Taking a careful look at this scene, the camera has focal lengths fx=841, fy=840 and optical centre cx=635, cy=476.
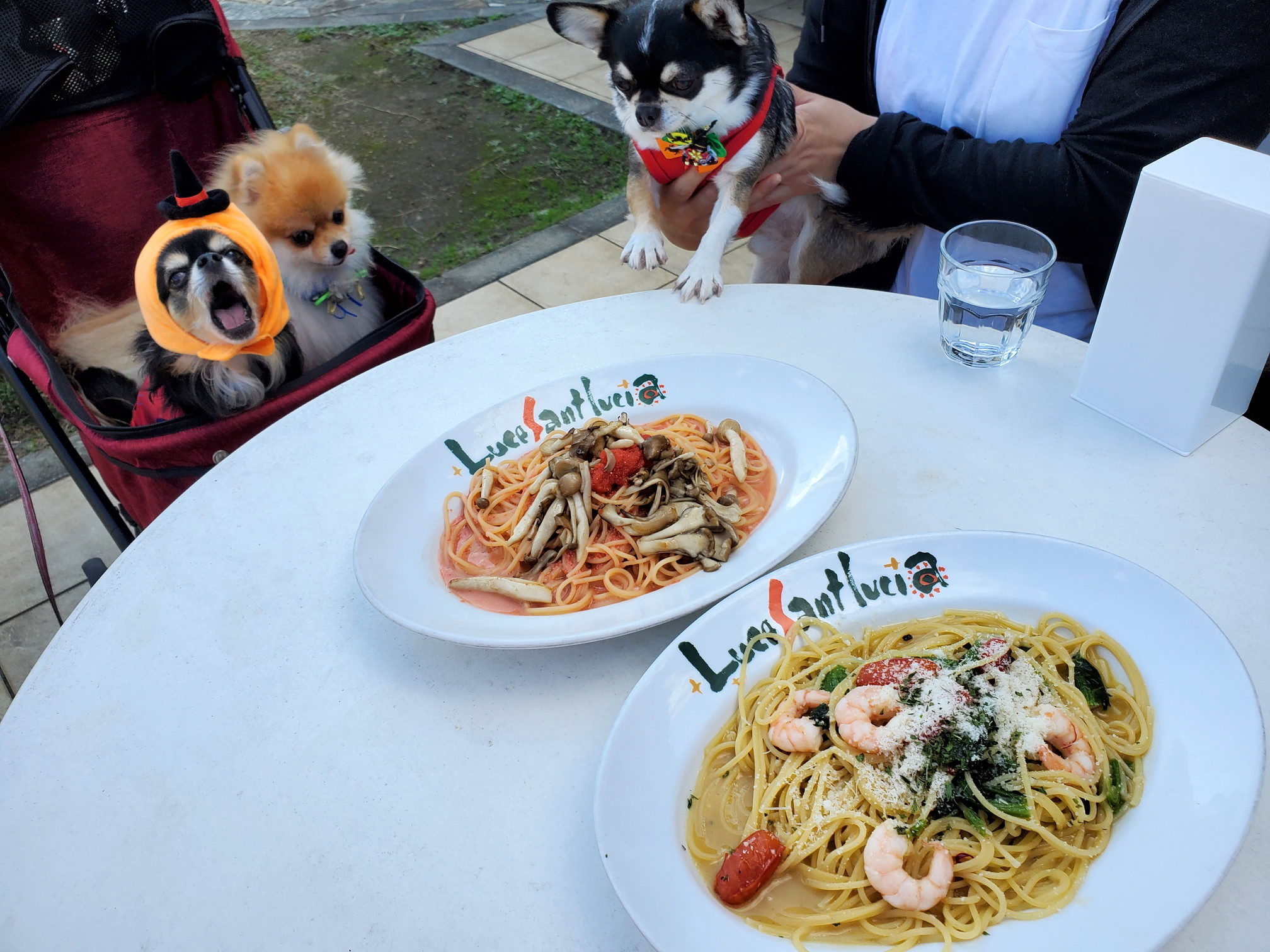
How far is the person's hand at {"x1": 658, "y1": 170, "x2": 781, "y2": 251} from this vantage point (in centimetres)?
197

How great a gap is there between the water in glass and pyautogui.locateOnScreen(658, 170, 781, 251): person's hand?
671 millimetres

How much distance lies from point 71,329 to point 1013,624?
224 cm

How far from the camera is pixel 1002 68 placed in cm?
162

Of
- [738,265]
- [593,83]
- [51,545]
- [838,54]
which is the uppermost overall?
[838,54]

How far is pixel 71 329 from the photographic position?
2.12m

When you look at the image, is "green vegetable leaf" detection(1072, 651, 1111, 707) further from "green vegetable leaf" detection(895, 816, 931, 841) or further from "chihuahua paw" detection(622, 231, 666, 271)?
"chihuahua paw" detection(622, 231, 666, 271)

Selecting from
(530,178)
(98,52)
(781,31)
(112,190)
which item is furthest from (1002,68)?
(781,31)

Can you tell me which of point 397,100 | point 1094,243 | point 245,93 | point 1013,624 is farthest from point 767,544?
point 397,100

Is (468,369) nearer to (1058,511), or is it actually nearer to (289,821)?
(289,821)

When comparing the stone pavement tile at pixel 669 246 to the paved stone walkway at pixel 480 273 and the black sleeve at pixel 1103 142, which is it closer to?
the paved stone walkway at pixel 480 273

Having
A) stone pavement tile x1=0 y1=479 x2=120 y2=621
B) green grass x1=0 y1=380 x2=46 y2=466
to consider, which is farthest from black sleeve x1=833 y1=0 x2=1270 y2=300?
green grass x1=0 y1=380 x2=46 y2=466

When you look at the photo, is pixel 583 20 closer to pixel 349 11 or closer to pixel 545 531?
pixel 545 531

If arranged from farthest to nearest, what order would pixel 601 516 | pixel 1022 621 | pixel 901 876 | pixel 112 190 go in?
pixel 112 190, pixel 601 516, pixel 1022 621, pixel 901 876

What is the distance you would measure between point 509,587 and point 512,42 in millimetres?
5546
